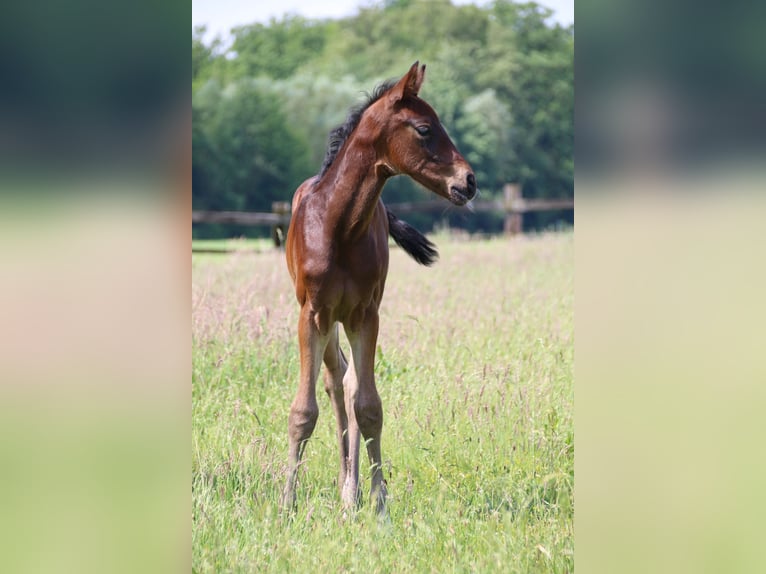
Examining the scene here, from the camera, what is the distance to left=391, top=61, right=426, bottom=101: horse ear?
13.5 feet

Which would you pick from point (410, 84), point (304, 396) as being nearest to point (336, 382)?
point (304, 396)

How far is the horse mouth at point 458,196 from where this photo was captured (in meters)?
4.04

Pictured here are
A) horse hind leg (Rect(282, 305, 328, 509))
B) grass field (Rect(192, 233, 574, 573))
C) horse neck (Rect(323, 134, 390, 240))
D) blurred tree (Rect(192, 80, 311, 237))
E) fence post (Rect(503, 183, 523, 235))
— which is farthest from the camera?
blurred tree (Rect(192, 80, 311, 237))

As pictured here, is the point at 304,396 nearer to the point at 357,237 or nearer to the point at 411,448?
the point at 411,448

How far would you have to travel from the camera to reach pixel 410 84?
4141 mm

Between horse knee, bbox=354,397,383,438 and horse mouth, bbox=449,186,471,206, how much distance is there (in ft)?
4.03

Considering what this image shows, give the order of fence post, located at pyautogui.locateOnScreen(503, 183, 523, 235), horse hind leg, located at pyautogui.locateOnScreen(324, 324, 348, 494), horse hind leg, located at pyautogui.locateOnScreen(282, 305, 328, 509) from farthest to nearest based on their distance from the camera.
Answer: fence post, located at pyautogui.locateOnScreen(503, 183, 523, 235)
horse hind leg, located at pyautogui.locateOnScreen(324, 324, 348, 494)
horse hind leg, located at pyautogui.locateOnScreen(282, 305, 328, 509)

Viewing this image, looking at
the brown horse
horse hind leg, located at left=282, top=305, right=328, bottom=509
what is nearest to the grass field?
horse hind leg, located at left=282, top=305, right=328, bottom=509

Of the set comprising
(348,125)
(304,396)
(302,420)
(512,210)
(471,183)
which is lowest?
(302,420)

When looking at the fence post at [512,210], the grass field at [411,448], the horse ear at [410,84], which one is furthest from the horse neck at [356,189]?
the fence post at [512,210]

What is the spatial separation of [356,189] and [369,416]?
126 cm

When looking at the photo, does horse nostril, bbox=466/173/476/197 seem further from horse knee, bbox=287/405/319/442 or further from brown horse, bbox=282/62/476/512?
horse knee, bbox=287/405/319/442
